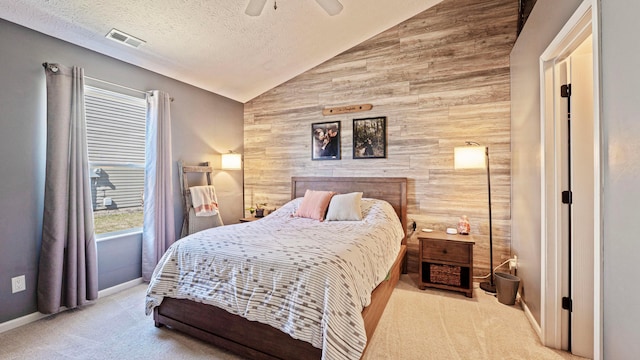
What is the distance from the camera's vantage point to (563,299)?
1945 mm

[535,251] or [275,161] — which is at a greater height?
[275,161]

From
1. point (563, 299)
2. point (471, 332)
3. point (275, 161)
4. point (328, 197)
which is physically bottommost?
point (471, 332)

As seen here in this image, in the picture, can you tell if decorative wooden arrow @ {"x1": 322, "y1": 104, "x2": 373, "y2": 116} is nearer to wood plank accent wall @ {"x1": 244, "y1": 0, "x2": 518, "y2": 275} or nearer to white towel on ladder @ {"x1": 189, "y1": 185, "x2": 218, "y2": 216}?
wood plank accent wall @ {"x1": 244, "y1": 0, "x2": 518, "y2": 275}

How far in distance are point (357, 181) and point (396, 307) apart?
67.3 inches

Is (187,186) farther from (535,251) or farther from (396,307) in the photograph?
(535,251)

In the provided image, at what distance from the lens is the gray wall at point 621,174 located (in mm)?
1043

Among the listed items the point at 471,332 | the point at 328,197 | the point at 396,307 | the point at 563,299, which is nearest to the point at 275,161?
the point at 328,197

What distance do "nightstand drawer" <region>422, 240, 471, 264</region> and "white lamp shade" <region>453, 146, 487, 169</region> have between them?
2.81 feet

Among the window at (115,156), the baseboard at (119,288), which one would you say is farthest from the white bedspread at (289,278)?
the window at (115,156)

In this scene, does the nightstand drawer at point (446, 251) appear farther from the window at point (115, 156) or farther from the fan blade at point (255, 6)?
the window at point (115, 156)

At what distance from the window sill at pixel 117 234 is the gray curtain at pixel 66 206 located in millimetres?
228

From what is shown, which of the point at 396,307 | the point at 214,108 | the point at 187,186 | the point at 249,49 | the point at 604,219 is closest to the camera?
the point at 604,219

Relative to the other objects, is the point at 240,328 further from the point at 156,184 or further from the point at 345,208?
the point at 156,184

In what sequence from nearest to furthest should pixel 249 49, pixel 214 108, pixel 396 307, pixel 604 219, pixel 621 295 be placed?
pixel 621 295 → pixel 604 219 → pixel 396 307 → pixel 249 49 → pixel 214 108
